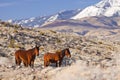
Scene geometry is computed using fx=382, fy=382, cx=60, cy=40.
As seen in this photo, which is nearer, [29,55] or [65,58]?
[29,55]

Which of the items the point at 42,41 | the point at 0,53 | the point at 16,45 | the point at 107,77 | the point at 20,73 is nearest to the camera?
the point at 107,77

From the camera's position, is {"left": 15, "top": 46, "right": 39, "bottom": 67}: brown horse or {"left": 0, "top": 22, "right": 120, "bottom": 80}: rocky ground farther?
{"left": 15, "top": 46, "right": 39, "bottom": 67}: brown horse

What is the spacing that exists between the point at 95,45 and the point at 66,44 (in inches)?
219

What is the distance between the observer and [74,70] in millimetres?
23781

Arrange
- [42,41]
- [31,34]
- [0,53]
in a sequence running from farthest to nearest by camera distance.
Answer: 1. [31,34]
2. [42,41]
3. [0,53]

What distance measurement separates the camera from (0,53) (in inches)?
1896

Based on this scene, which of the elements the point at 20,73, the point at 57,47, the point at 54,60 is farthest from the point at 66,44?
the point at 20,73

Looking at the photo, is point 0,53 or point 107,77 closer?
point 107,77

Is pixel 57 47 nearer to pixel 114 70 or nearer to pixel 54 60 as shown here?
pixel 54 60

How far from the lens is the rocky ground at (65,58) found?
914 inches

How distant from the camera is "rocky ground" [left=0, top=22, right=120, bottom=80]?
76.1 feet

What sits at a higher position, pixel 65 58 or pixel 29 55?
pixel 29 55

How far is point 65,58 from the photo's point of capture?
44625 millimetres

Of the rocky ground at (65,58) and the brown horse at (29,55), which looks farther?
Result: the brown horse at (29,55)
